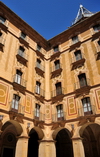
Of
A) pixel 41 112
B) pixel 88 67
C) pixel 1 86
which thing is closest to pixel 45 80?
pixel 41 112

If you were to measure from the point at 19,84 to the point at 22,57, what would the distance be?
4.03m

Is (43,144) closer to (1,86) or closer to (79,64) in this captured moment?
(1,86)

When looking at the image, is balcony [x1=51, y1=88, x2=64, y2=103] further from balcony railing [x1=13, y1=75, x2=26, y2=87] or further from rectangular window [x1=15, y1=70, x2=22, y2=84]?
rectangular window [x1=15, y1=70, x2=22, y2=84]

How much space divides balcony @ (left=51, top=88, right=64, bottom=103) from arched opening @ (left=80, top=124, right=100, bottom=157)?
493cm

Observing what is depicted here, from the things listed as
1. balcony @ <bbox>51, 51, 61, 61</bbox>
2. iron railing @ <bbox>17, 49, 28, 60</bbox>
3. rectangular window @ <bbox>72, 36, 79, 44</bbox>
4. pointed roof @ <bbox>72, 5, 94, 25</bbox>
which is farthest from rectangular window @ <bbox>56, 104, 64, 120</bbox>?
pointed roof @ <bbox>72, 5, 94, 25</bbox>

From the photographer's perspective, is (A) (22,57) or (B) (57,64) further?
(B) (57,64)

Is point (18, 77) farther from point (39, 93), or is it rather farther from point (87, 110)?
point (87, 110)

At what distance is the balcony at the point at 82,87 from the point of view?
54.3 ft

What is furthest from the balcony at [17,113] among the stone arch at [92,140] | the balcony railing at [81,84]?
the stone arch at [92,140]

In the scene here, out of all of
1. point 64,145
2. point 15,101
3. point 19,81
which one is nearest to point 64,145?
point 64,145

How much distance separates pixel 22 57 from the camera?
18.5m

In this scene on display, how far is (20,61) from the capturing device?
18.3 m

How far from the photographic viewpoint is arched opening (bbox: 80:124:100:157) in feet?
57.2

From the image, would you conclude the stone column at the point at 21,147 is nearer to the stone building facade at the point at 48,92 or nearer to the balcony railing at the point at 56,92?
the stone building facade at the point at 48,92
